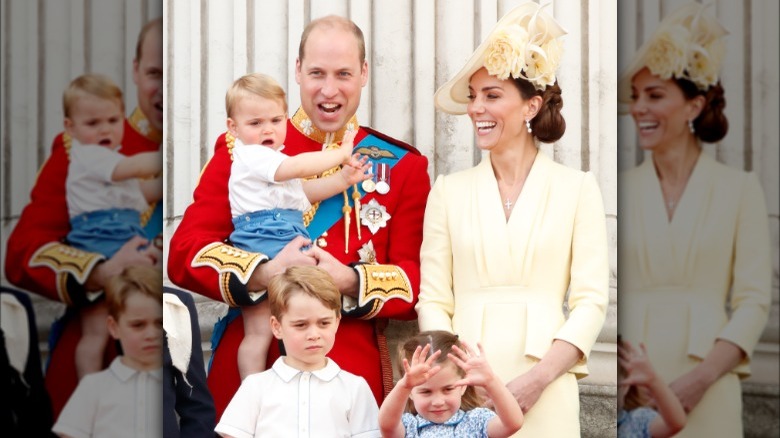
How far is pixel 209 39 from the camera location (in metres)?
7.00

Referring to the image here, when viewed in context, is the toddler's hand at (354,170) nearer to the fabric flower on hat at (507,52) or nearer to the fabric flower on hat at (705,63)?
the fabric flower on hat at (507,52)

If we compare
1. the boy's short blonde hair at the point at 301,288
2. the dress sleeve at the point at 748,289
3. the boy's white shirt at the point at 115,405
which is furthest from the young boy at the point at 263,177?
the dress sleeve at the point at 748,289

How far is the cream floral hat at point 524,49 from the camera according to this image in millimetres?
6215

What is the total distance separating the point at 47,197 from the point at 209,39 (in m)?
1.88

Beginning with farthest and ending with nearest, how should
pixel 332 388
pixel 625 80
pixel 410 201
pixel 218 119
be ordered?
1. pixel 218 119
2. pixel 410 201
3. pixel 332 388
4. pixel 625 80

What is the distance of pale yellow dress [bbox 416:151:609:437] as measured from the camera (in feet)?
Result: 19.8

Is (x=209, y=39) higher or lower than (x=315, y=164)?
higher

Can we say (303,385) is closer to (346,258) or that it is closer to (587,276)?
(346,258)

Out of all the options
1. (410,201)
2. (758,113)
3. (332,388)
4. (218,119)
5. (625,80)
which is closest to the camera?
(758,113)

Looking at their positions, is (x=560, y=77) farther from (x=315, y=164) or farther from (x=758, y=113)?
(x=758, y=113)

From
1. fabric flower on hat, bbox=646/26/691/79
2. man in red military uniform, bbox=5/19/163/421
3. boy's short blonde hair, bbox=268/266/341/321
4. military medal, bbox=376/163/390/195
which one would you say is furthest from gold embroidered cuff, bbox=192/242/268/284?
fabric flower on hat, bbox=646/26/691/79

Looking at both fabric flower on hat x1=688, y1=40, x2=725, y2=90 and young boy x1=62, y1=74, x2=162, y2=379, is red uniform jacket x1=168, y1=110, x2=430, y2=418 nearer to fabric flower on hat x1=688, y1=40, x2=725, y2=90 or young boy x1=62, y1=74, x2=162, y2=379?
young boy x1=62, y1=74, x2=162, y2=379

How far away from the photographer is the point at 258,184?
6254 mm

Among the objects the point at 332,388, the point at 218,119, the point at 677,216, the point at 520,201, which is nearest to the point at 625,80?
the point at 677,216
